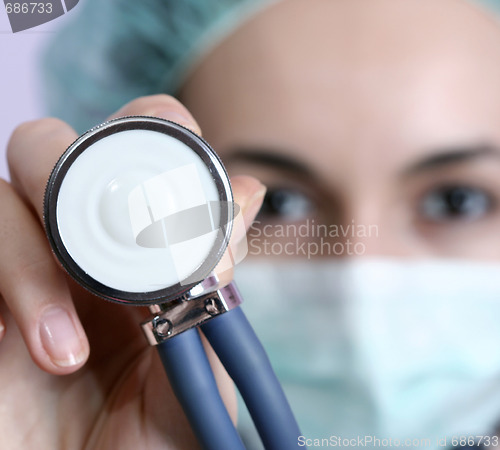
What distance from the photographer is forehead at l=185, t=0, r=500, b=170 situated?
862 millimetres

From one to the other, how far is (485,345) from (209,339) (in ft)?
2.18

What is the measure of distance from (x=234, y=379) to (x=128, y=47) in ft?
2.28

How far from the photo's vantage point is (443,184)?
909 mm

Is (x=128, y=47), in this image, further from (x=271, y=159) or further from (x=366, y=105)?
(x=366, y=105)

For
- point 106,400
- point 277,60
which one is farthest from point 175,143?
point 277,60

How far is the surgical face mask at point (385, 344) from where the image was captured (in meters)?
→ 0.91

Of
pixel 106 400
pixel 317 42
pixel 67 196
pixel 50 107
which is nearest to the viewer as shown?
pixel 67 196

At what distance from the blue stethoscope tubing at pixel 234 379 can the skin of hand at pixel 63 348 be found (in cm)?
5

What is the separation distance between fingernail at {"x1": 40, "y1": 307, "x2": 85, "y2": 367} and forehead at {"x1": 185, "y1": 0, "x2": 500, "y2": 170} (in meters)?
0.51

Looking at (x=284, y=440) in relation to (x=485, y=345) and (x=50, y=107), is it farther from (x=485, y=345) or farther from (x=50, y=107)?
(x=50, y=107)

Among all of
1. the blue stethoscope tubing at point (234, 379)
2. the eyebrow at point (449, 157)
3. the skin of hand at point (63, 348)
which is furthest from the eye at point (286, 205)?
the blue stethoscope tubing at point (234, 379)

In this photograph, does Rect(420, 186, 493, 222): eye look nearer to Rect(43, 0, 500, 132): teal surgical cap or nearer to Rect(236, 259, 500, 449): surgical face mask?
Rect(236, 259, 500, 449): surgical face mask

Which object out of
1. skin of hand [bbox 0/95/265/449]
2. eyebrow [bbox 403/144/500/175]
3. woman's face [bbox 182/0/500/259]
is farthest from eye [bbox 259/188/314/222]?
skin of hand [bbox 0/95/265/449]

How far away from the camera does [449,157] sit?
88 centimetres
